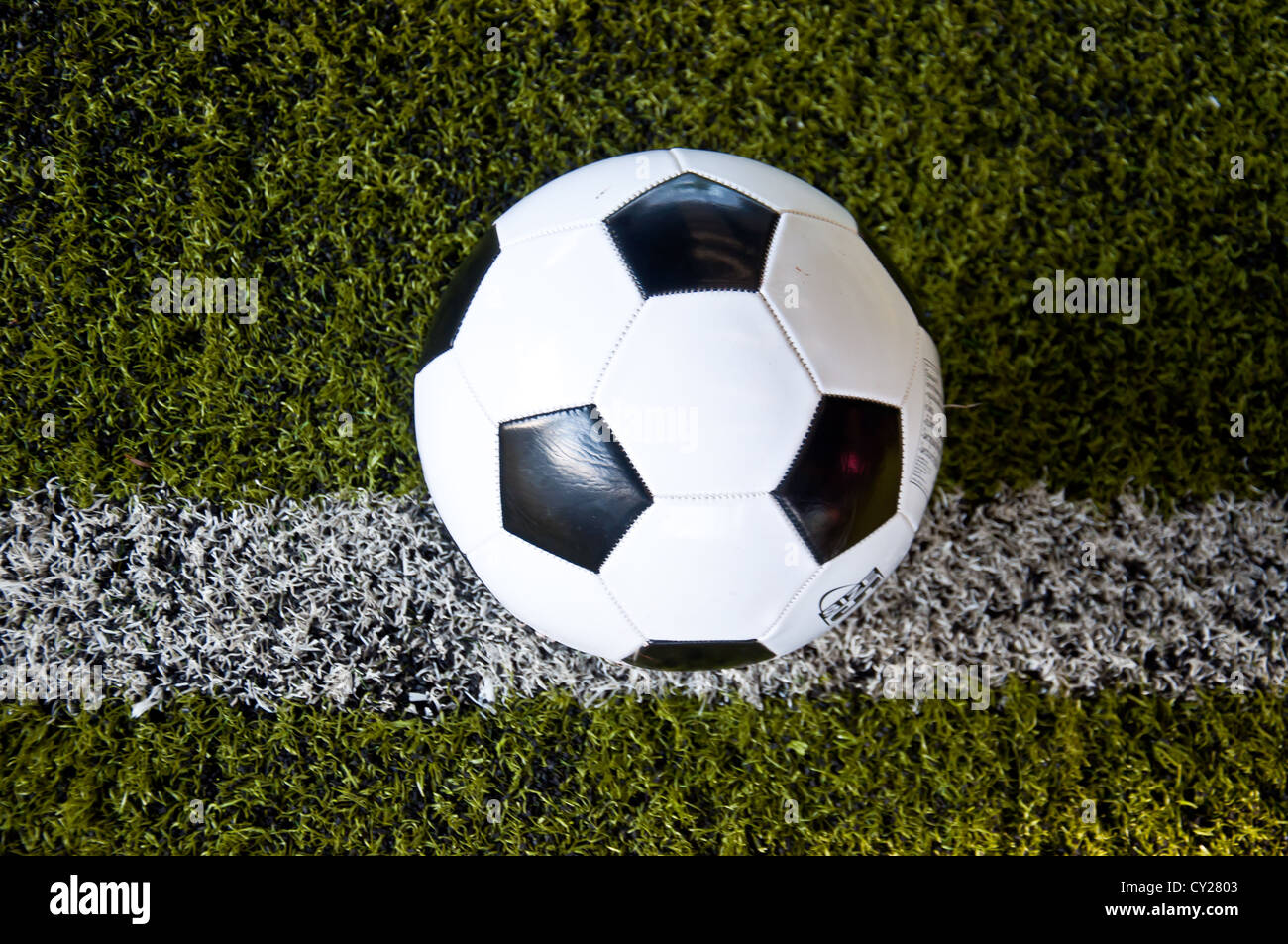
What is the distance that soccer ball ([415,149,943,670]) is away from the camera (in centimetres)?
133

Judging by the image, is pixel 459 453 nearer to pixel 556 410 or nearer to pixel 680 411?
pixel 556 410

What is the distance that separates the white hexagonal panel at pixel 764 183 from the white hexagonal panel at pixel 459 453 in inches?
23.5

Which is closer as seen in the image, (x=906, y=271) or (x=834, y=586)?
(x=834, y=586)

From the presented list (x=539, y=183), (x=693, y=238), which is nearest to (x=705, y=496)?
(x=693, y=238)

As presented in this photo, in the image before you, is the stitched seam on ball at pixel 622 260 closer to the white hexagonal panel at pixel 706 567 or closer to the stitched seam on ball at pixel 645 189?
the stitched seam on ball at pixel 645 189

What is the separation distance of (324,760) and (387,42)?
1973mm

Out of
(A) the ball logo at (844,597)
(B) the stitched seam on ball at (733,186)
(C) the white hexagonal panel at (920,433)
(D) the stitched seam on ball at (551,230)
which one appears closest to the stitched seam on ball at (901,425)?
(C) the white hexagonal panel at (920,433)
